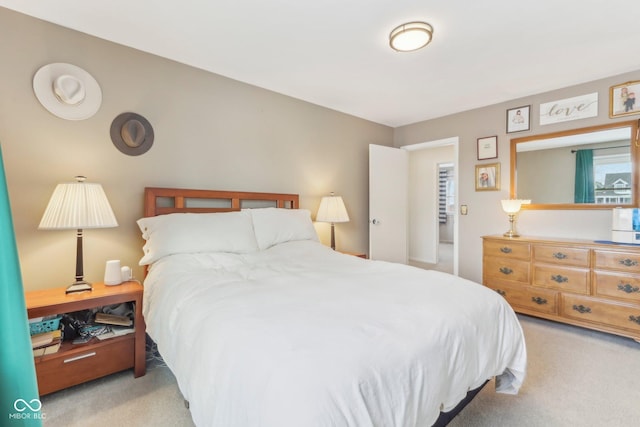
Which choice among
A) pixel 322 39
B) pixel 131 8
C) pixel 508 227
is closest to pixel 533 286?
pixel 508 227

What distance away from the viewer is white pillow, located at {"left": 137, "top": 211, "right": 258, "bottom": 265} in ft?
6.96

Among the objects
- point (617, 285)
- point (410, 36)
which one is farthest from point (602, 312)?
point (410, 36)

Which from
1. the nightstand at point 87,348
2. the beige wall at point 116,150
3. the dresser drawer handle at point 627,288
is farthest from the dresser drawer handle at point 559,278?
the nightstand at point 87,348

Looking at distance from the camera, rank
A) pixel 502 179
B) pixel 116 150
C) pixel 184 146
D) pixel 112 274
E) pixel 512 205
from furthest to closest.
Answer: pixel 502 179 → pixel 512 205 → pixel 184 146 → pixel 116 150 → pixel 112 274

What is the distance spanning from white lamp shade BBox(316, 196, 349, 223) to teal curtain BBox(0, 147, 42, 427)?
297 cm

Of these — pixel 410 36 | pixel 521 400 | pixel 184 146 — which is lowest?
pixel 521 400

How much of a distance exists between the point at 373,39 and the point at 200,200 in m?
2.01

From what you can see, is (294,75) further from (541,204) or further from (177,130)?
(541,204)

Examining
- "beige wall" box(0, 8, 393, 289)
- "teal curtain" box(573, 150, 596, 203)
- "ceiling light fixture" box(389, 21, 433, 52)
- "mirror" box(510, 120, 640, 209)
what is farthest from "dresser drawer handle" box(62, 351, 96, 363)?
"teal curtain" box(573, 150, 596, 203)

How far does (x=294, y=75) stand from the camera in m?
2.86

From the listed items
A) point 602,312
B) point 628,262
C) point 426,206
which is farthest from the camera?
point 426,206

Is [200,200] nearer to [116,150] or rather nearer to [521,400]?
[116,150]

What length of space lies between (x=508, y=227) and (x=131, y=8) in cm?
409

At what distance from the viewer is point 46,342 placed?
68.4 inches
